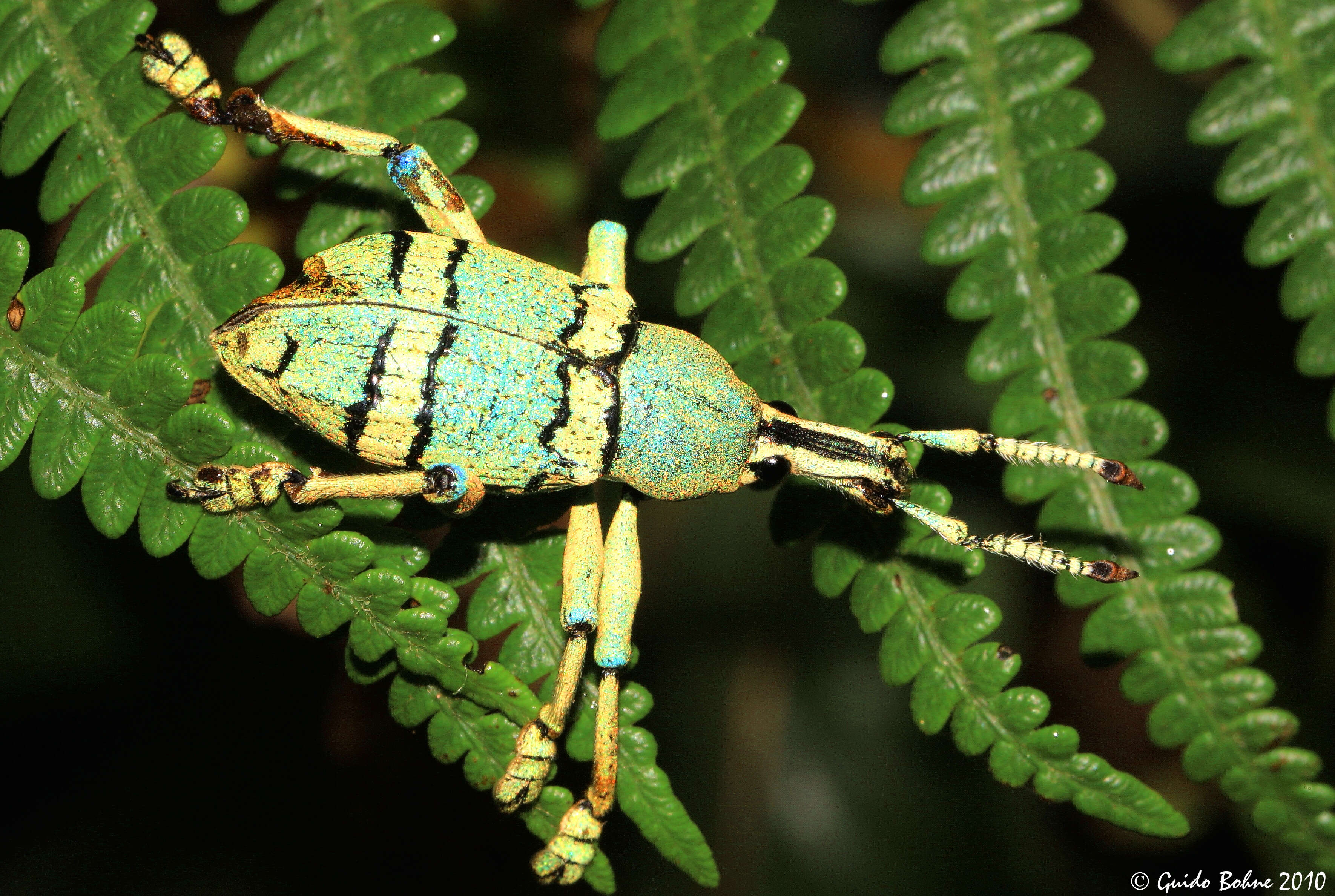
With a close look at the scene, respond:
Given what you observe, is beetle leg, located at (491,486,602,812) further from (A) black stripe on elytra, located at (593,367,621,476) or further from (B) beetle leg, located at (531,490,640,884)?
(A) black stripe on elytra, located at (593,367,621,476)

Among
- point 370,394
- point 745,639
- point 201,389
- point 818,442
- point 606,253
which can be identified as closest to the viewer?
point 370,394

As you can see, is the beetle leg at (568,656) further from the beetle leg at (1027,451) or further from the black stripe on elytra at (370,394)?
the beetle leg at (1027,451)

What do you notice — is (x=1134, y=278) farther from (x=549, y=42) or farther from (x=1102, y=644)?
(x=549, y=42)

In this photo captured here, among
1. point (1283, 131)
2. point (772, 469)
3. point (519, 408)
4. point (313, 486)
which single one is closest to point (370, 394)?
point (313, 486)

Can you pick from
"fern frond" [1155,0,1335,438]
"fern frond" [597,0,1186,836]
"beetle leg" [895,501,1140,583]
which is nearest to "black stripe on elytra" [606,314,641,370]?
"fern frond" [597,0,1186,836]

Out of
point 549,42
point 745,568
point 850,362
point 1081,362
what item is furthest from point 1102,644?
point 549,42

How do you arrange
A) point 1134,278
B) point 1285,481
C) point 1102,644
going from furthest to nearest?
point 1134,278 → point 1285,481 → point 1102,644

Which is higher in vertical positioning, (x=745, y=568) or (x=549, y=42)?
(x=549, y=42)

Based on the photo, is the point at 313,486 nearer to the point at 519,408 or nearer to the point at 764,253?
the point at 519,408
